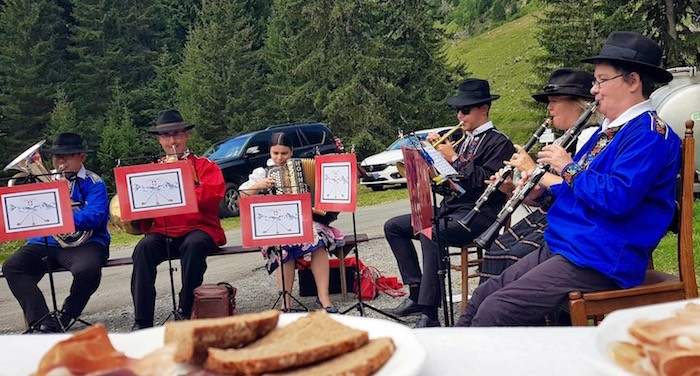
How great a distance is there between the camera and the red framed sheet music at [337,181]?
183 inches

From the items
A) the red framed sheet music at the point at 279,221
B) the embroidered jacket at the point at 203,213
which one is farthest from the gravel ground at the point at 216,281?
the red framed sheet music at the point at 279,221

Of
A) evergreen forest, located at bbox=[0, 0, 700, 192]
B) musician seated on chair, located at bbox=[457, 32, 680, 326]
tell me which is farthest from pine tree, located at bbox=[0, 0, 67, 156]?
musician seated on chair, located at bbox=[457, 32, 680, 326]

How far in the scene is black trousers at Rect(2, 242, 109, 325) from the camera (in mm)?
5445

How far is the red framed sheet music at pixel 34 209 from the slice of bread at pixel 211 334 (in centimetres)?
406

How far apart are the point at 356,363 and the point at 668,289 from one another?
2.33 metres

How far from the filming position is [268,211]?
4.71m

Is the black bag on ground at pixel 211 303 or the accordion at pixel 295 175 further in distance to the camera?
the accordion at pixel 295 175

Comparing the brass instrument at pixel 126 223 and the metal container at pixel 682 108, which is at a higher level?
the metal container at pixel 682 108

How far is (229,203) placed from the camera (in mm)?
14914

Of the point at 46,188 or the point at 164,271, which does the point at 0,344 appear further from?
the point at 164,271

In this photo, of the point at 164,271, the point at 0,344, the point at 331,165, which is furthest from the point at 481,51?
the point at 0,344

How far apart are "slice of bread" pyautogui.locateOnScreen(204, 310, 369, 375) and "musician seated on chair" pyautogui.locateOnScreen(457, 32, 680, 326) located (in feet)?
5.97

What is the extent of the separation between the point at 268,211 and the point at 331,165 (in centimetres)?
55

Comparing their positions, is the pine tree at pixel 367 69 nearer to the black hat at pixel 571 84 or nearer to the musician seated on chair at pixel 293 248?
the musician seated on chair at pixel 293 248
